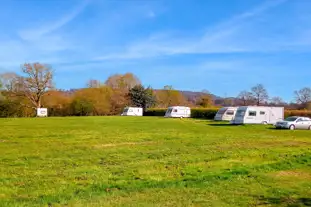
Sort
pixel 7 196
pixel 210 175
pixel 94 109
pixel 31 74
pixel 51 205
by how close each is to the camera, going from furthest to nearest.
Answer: pixel 94 109 < pixel 31 74 < pixel 210 175 < pixel 7 196 < pixel 51 205

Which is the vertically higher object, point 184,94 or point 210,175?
A: point 184,94

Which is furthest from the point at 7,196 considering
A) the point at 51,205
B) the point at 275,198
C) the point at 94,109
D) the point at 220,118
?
the point at 94,109

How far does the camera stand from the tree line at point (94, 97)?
215 ft

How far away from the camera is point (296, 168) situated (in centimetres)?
972

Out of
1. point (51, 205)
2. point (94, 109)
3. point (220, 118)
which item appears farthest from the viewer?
point (94, 109)

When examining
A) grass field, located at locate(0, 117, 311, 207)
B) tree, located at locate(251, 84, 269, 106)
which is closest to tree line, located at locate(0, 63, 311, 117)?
tree, located at locate(251, 84, 269, 106)

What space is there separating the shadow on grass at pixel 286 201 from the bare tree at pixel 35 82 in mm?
63595

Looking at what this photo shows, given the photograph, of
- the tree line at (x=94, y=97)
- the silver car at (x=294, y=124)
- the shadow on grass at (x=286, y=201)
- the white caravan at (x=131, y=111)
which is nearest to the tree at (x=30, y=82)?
the tree line at (x=94, y=97)

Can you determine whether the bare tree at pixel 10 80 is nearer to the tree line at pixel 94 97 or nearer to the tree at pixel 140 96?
the tree line at pixel 94 97

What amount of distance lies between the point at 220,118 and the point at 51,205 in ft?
134

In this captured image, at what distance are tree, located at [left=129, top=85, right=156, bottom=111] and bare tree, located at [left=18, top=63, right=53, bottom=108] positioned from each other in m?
17.8

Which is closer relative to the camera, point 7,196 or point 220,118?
point 7,196

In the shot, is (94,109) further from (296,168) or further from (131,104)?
(296,168)

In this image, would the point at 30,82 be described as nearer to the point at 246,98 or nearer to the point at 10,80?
the point at 10,80
